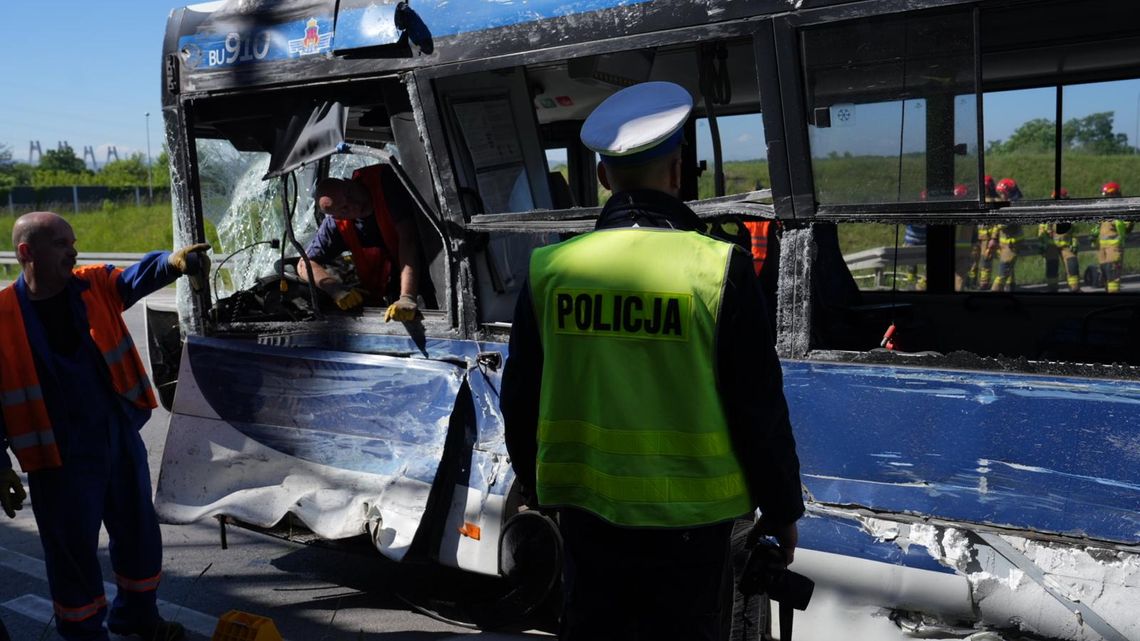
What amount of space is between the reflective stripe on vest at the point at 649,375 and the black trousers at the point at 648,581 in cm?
7

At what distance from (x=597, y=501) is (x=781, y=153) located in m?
1.56

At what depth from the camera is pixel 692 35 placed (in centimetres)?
336

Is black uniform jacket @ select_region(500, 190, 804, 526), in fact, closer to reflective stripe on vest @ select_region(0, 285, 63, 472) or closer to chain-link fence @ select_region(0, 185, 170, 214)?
reflective stripe on vest @ select_region(0, 285, 63, 472)

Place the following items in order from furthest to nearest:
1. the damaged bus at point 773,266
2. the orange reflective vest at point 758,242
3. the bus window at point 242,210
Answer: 1. the bus window at point 242,210
2. the orange reflective vest at point 758,242
3. the damaged bus at point 773,266

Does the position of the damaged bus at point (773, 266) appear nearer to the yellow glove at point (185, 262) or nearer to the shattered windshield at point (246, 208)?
the shattered windshield at point (246, 208)

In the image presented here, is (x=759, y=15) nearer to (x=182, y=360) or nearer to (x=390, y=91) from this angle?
(x=390, y=91)

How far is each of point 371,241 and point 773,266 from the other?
6.58 ft

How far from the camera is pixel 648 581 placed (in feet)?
7.54

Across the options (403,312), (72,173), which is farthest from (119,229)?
(403,312)

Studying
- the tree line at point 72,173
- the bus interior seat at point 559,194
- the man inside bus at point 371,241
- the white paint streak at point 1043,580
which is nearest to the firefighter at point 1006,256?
the bus interior seat at point 559,194

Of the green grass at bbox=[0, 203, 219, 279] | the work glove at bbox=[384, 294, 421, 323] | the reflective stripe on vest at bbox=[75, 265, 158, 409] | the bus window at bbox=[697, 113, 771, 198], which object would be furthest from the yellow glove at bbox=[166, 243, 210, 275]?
the green grass at bbox=[0, 203, 219, 279]

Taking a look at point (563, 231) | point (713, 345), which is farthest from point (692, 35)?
point (713, 345)

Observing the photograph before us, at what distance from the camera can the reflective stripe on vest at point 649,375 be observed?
2199 millimetres

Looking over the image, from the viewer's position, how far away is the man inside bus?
4621 millimetres
